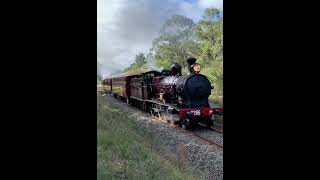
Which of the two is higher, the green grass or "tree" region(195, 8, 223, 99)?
"tree" region(195, 8, 223, 99)

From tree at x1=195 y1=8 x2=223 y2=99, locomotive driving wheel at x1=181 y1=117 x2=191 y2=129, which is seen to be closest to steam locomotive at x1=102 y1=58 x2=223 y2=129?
locomotive driving wheel at x1=181 y1=117 x2=191 y2=129

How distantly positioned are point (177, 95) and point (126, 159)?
471 centimetres

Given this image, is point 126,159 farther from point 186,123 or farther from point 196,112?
point 196,112

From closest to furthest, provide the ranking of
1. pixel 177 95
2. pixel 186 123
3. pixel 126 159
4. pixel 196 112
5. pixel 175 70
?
1. pixel 126 159
2. pixel 186 123
3. pixel 196 112
4. pixel 177 95
5. pixel 175 70

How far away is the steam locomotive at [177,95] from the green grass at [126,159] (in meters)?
2.71

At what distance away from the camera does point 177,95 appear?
335 inches

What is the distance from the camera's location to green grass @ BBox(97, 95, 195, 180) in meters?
3.47

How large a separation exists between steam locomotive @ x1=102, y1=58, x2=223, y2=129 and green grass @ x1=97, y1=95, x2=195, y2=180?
271 cm

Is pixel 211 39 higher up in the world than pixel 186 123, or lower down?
higher up

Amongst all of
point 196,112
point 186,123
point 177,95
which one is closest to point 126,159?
point 186,123

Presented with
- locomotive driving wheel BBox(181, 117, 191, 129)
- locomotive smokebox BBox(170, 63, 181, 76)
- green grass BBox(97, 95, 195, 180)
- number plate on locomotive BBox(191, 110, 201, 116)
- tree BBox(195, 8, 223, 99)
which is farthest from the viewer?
locomotive smokebox BBox(170, 63, 181, 76)

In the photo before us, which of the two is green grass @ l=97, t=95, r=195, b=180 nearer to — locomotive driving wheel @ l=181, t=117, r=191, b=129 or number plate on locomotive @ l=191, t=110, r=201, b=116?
locomotive driving wheel @ l=181, t=117, r=191, b=129
